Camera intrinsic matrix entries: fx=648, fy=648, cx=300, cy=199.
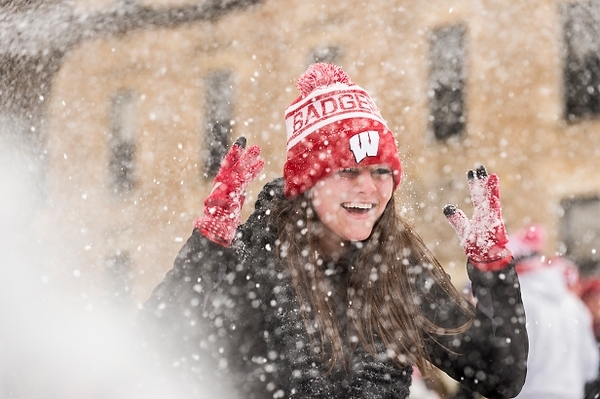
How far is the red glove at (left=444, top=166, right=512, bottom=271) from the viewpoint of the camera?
5.89ft

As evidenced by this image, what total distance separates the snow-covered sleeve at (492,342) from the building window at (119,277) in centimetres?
591

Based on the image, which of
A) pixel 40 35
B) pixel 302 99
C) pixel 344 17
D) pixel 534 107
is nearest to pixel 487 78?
pixel 534 107

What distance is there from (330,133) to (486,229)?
1.83 feet

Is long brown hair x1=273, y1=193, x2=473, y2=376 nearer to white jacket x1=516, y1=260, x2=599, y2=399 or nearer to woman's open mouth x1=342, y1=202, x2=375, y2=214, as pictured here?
woman's open mouth x1=342, y1=202, x2=375, y2=214

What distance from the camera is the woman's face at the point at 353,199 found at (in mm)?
1819

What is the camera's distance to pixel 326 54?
6.64m

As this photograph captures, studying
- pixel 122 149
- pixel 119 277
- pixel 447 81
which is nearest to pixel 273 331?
pixel 447 81

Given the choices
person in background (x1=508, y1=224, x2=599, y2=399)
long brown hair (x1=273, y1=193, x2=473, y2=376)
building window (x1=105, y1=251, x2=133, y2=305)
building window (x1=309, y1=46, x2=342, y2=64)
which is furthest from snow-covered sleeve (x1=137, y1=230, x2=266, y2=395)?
building window (x1=105, y1=251, x2=133, y2=305)

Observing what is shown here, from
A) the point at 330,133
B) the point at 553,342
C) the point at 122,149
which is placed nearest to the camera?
the point at 330,133

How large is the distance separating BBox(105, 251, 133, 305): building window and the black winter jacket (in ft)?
18.6

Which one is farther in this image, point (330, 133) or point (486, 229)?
point (330, 133)

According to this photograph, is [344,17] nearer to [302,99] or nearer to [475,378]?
[302,99]

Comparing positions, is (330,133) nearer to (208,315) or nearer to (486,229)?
(486,229)

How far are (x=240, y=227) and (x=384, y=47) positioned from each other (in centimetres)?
486
